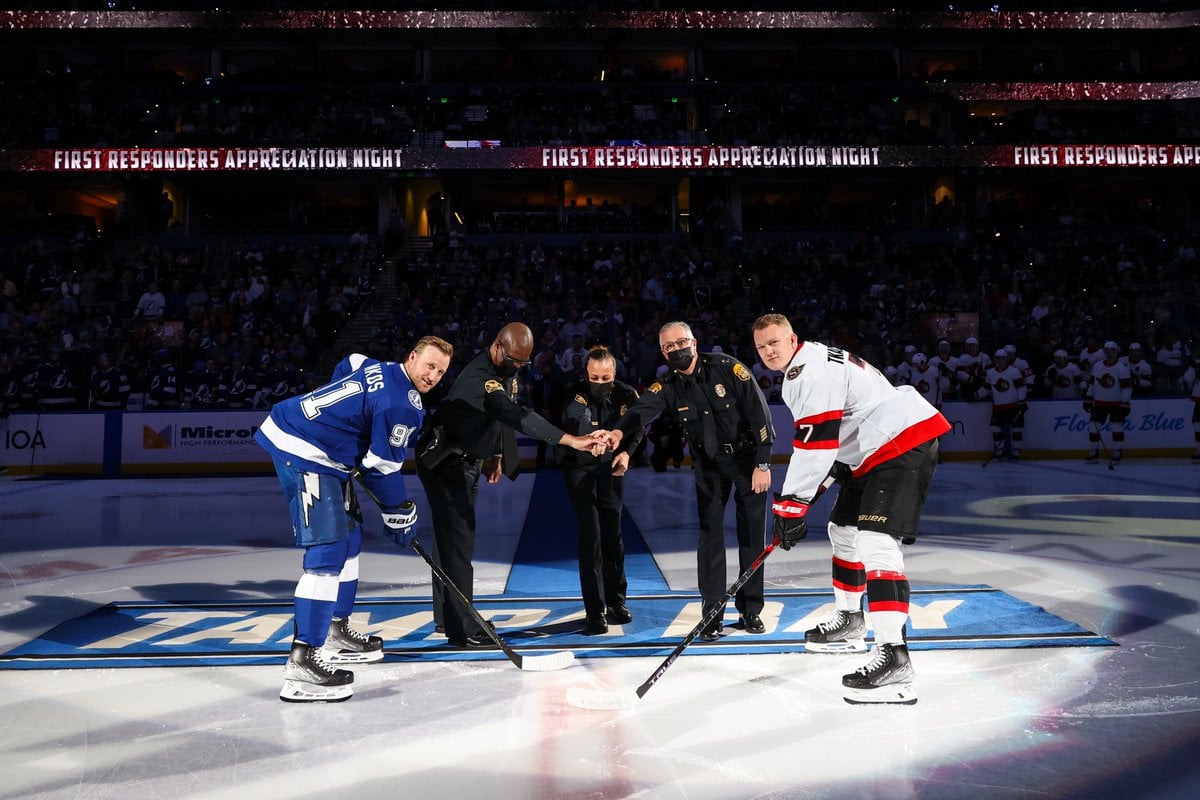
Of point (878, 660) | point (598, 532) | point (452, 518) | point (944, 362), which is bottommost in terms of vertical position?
point (878, 660)

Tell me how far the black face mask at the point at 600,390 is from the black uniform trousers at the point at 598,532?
0.48 m

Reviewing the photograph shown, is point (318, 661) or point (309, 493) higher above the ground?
point (309, 493)

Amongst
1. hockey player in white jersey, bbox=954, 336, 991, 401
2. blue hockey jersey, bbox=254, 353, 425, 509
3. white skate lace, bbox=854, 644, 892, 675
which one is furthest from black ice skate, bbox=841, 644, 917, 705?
hockey player in white jersey, bbox=954, 336, 991, 401

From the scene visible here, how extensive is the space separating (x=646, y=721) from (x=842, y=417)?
1.84 meters

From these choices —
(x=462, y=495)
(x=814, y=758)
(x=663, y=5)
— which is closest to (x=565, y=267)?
(x=663, y=5)

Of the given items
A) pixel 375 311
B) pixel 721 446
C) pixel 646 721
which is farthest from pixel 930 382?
pixel 375 311

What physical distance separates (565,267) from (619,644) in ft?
66.7

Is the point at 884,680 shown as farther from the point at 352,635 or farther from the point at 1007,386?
the point at 1007,386

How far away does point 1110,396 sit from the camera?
15.1 meters

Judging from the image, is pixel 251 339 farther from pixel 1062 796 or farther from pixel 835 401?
pixel 1062 796

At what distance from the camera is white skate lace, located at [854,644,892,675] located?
13.6 feet

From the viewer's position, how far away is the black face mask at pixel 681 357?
17.4 ft

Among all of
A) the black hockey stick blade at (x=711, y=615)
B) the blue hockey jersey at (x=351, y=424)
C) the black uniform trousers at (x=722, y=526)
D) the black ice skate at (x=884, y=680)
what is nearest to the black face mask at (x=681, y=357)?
the black uniform trousers at (x=722, y=526)

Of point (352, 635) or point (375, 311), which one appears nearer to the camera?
point (352, 635)
